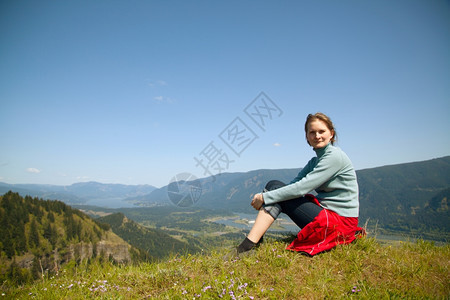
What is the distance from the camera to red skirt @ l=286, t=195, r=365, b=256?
3.83 metres

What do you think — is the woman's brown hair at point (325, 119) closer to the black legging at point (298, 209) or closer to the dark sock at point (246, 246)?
the black legging at point (298, 209)

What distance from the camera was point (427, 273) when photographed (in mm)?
3545

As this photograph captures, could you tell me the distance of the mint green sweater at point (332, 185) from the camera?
12.6ft

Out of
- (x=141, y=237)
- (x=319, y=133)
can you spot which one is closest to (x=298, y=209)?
(x=319, y=133)

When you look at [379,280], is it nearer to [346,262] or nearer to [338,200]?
[346,262]

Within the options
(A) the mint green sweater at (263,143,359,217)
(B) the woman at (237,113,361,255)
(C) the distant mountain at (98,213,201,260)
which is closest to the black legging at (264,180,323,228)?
(B) the woman at (237,113,361,255)

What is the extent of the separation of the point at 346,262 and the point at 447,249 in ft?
9.37

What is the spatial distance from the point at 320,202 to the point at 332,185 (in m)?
0.42

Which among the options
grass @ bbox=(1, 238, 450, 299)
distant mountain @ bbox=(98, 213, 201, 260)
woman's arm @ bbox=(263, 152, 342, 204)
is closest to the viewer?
grass @ bbox=(1, 238, 450, 299)

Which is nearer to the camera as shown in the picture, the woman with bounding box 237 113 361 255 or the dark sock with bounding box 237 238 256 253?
the woman with bounding box 237 113 361 255

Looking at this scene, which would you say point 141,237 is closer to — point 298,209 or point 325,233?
point 298,209

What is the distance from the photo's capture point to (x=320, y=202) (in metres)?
4.20

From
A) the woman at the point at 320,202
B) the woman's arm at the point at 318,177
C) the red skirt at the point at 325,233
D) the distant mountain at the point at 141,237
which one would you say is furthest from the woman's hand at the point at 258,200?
the distant mountain at the point at 141,237

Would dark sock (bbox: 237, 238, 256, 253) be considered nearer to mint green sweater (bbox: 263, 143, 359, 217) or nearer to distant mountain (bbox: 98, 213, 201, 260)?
mint green sweater (bbox: 263, 143, 359, 217)
